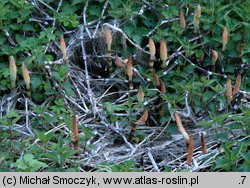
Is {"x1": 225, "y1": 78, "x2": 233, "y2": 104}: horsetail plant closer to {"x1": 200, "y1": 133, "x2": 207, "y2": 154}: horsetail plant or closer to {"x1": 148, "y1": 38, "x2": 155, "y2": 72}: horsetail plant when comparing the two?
{"x1": 200, "y1": 133, "x2": 207, "y2": 154}: horsetail plant

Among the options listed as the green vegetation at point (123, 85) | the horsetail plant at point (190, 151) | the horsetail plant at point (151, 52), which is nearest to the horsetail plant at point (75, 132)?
the green vegetation at point (123, 85)

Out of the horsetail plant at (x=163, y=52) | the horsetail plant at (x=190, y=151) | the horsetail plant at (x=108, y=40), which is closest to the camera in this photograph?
the horsetail plant at (x=190, y=151)

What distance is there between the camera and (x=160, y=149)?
11.3 feet

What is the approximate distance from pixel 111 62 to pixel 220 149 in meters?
1.03

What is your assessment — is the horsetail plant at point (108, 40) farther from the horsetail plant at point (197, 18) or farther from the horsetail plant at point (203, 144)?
the horsetail plant at point (203, 144)

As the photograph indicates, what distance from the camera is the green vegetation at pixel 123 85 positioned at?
10.9 ft

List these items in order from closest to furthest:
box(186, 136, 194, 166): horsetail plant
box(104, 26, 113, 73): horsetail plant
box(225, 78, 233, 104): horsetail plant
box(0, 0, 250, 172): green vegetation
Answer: box(186, 136, 194, 166): horsetail plant, box(0, 0, 250, 172): green vegetation, box(225, 78, 233, 104): horsetail plant, box(104, 26, 113, 73): horsetail plant

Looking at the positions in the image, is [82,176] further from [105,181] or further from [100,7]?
[100,7]

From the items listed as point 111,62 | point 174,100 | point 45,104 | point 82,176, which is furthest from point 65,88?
point 82,176

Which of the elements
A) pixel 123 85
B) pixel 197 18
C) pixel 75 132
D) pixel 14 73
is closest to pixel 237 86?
pixel 197 18

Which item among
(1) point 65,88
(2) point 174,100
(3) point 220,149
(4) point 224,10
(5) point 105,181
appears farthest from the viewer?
(4) point 224,10

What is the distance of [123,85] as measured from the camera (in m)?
3.96

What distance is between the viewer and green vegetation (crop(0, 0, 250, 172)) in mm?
3322

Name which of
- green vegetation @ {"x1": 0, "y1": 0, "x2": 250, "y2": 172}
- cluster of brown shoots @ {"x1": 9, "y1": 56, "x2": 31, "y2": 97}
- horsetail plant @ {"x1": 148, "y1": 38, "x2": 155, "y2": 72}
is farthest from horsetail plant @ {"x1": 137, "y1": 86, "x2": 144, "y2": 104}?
cluster of brown shoots @ {"x1": 9, "y1": 56, "x2": 31, "y2": 97}
